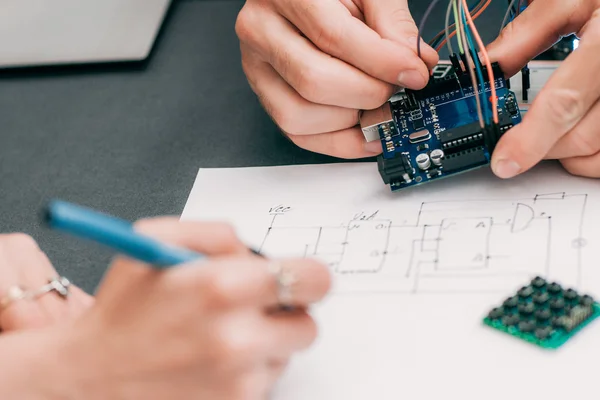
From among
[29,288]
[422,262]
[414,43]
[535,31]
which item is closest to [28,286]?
[29,288]

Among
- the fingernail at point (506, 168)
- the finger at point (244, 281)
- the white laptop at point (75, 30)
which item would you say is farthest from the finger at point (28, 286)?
the white laptop at point (75, 30)

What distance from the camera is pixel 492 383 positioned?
570mm

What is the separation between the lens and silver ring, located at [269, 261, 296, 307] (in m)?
0.49

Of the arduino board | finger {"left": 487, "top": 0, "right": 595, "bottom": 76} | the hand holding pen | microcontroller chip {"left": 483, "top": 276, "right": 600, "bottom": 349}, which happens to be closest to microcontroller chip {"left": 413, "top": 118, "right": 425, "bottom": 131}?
the arduino board

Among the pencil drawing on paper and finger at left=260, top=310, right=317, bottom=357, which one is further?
the pencil drawing on paper

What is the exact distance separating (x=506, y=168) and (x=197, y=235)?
0.40 metres

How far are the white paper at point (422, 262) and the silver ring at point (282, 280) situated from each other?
0.42ft

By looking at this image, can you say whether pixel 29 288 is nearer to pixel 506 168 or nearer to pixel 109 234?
pixel 109 234

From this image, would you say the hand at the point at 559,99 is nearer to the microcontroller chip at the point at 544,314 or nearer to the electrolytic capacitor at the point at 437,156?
the electrolytic capacitor at the point at 437,156

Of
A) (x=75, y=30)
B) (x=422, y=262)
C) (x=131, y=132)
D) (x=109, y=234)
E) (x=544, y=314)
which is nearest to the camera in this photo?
(x=109, y=234)

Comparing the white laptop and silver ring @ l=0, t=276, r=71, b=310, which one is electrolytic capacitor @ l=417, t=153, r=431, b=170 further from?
the white laptop

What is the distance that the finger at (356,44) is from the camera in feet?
2.62

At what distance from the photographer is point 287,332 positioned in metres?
0.51

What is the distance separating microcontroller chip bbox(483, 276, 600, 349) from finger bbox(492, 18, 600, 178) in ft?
0.56
